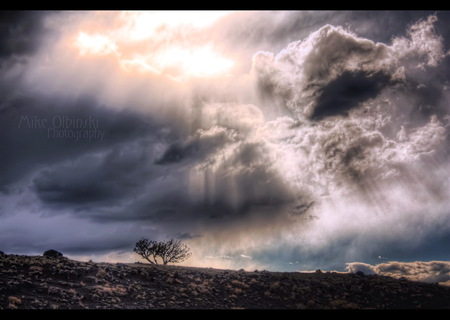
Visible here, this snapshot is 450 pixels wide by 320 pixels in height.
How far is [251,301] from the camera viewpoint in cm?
3023

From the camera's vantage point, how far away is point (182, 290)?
3030 cm

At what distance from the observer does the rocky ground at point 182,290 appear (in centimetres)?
2403

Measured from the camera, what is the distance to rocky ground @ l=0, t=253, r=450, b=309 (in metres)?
24.0
